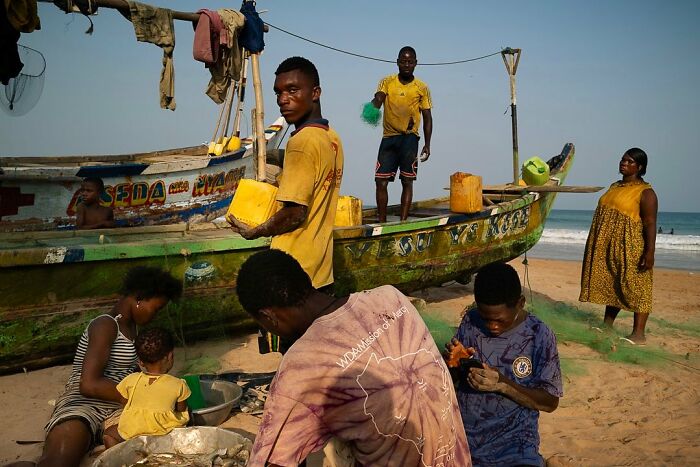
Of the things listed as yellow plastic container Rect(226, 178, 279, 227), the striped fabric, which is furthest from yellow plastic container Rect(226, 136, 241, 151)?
the striped fabric

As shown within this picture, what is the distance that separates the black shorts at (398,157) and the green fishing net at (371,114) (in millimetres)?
269

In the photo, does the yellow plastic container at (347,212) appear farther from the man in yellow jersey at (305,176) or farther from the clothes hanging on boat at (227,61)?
the man in yellow jersey at (305,176)

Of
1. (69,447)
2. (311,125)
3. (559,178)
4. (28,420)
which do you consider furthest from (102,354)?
(559,178)

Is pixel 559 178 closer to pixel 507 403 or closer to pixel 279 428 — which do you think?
pixel 507 403

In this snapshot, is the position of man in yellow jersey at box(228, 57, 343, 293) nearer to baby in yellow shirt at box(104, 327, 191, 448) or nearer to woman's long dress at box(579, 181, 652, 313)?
baby in yellow shirt at box(104, 327, 191, 448)

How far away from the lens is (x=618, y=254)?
5.81 meters

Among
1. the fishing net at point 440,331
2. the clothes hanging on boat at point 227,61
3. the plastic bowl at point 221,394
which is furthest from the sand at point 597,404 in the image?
the clothes hanging on boat at point 227,61

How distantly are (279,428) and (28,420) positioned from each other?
311 centimetres

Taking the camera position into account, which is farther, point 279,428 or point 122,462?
point 122,462

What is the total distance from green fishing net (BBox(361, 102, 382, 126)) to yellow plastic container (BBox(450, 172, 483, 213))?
1.24 m

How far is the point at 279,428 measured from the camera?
151 cm

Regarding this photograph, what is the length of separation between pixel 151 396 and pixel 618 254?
4.72m

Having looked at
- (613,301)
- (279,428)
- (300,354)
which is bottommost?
(613,301)

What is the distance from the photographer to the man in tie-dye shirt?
59.9 inches
